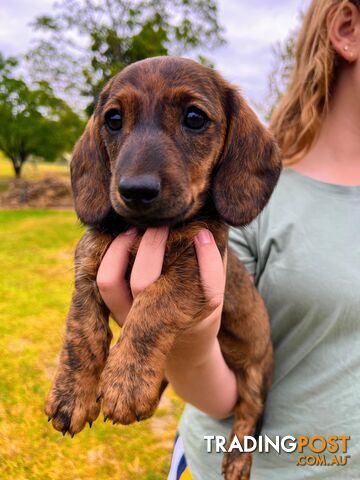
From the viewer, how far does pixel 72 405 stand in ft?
5.48

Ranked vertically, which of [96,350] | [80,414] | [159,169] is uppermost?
[159,169]

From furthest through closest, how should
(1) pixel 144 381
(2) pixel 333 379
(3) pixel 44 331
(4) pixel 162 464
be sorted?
1. (3) pixel 44 331
2. (4) pixel 162 464
3. (2) pixel 333 379
4. (1) pixel 144 381

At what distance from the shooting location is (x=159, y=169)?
1.70 metres

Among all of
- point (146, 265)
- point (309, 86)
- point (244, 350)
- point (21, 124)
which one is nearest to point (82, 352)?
point (146, 265)

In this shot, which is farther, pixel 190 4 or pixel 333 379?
pixel 190 4

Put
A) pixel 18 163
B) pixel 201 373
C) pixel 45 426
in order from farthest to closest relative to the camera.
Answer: pixel 18 163 → pixel 45 426 → pixel 201 373

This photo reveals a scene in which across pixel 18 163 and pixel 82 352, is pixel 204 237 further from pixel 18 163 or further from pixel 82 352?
pixel 18 163

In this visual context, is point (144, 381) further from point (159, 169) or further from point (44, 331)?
point (44, 331)

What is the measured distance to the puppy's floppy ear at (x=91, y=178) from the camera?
2.02 meters

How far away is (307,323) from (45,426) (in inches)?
131

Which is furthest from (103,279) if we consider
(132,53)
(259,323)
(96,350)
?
(132,53)

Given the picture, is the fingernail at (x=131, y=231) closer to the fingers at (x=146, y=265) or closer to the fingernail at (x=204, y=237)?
the fingers at (x=146, y=265)

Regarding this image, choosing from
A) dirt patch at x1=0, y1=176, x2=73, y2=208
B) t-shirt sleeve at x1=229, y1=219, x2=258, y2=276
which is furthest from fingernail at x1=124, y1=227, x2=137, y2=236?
dirt patch at x1=0, y1=176, x2=73, y2=208

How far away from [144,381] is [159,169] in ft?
2.56
